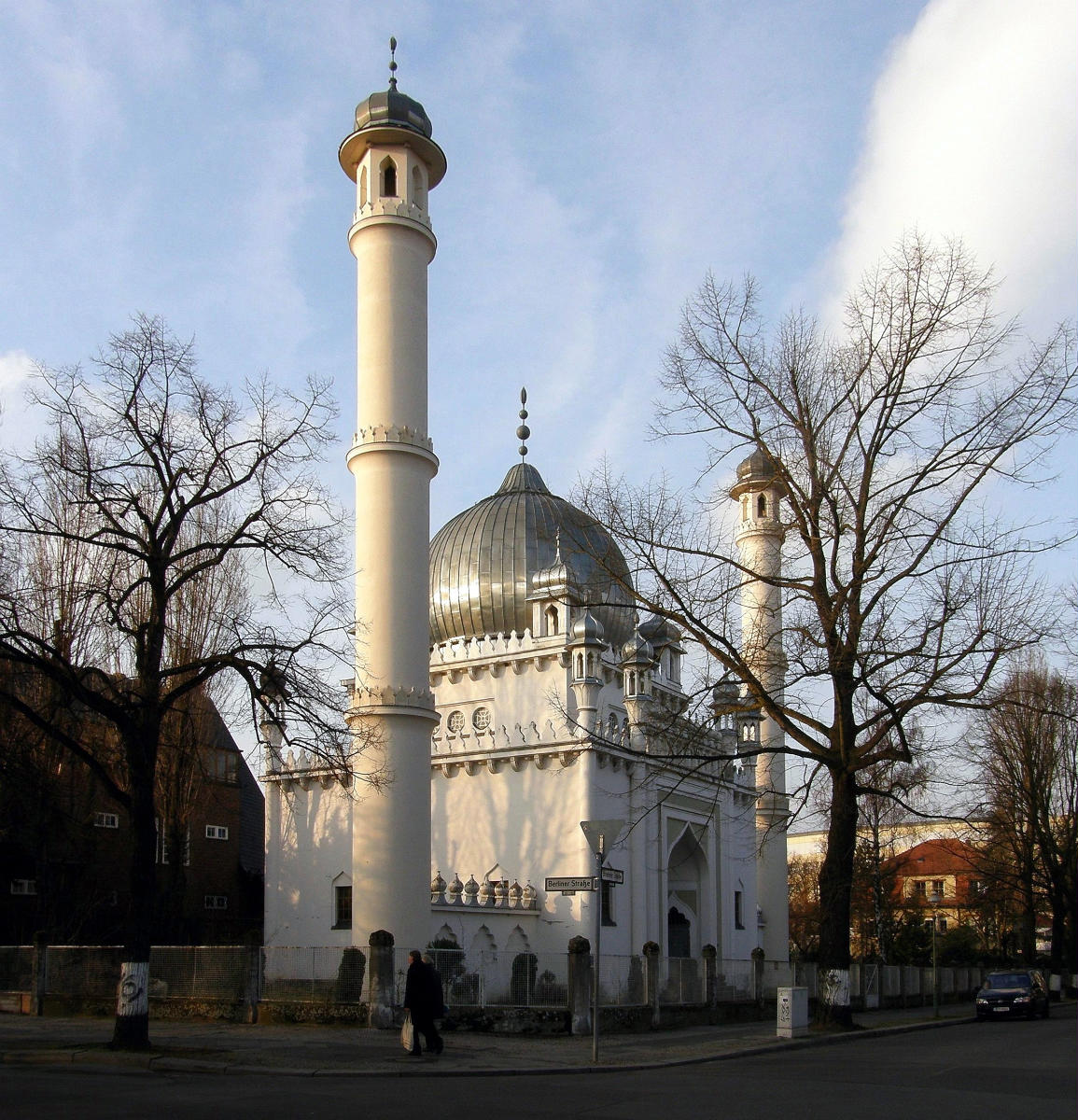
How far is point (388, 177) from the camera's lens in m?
29.0

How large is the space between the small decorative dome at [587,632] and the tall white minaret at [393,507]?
7860 mm

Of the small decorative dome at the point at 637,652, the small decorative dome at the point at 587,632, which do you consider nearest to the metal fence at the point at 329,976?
the small decorative dome at the point at 587,632

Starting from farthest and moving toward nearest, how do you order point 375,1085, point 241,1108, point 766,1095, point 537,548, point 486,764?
1. point 537,548
2. point 486,764
3. point 375,1085
4. point 766,1095
5. point 241,1108

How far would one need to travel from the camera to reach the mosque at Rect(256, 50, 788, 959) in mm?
25312

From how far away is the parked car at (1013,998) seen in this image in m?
31.7

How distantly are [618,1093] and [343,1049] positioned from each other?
5.72 meters

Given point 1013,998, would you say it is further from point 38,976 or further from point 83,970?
point 38,976

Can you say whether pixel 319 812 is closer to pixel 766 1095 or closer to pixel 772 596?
pixel 772 596

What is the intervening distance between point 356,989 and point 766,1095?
11.5 m

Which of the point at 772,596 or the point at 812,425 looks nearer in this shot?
the point at 812,425

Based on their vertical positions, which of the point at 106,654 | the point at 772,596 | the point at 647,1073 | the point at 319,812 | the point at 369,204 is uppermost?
the point at 369,204

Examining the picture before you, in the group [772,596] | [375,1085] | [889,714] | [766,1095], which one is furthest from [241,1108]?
[772,596]

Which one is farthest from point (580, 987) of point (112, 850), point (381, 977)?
point (112, 850)

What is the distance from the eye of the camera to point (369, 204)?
28.3 metres
